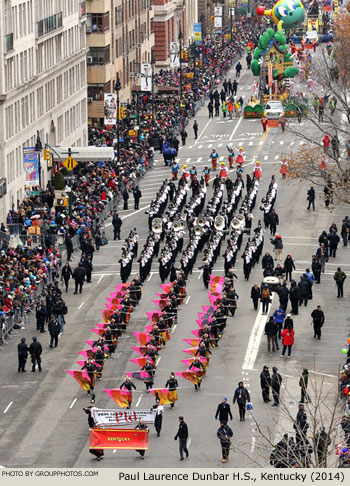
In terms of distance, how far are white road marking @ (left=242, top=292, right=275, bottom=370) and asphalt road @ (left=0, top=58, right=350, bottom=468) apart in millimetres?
35

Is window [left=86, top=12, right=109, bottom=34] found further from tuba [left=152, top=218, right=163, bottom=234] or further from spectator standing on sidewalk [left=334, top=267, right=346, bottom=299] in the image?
spectator standing on sidewalk [left=334, top=267, right=346, bottom=299]

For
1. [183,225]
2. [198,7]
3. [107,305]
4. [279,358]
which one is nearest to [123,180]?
[183,225]

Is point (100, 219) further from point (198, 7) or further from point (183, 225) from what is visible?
point (198, 7)

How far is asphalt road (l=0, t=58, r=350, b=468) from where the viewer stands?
45.2 metres

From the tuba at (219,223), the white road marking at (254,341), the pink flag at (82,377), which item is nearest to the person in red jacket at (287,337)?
the white road marking at (254,341)

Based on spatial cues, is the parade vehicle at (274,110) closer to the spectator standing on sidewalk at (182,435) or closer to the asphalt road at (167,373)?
the asphalt road at (167,373)

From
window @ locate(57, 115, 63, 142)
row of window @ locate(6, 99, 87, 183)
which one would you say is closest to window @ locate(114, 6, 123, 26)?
row of window @ locate(6, 99, 87, 183)

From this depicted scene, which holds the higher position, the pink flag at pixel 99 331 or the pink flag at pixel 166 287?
the pink flag at pixel 99 331

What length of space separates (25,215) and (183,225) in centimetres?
830

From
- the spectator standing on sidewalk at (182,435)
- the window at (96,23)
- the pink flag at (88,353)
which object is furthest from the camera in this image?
the window at (96,23)

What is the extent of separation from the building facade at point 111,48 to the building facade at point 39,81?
611cm

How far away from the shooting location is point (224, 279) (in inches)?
2574

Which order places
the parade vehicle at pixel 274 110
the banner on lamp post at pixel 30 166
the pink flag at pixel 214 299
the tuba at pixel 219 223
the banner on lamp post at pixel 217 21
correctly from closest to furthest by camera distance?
1. the pink flag at pixel 214 299
2. the tuba at pixel 219 223
3. the banner on lamp post at pixel 30 166
4. the parade vehicle at pixel 274 110
5. the banner on lamp post at pixel 217 21

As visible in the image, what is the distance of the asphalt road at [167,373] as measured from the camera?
45188 mm
